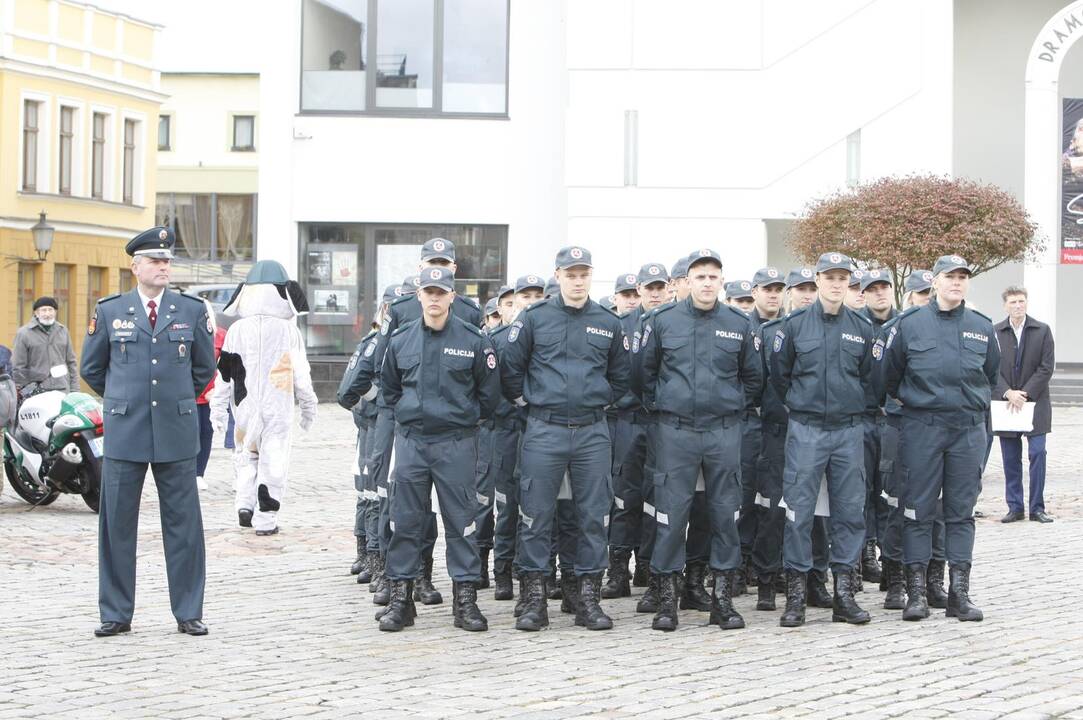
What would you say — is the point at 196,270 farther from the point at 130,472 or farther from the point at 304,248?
the point at 130,472

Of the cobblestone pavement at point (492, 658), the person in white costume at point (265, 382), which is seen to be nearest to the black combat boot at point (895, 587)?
the cobblestone pavement at point (492, 658)

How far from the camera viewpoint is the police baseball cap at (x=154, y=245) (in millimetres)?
9281

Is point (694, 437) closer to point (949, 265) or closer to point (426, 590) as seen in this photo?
point (949, 265)

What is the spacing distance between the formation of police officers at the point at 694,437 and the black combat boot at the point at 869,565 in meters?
0.99

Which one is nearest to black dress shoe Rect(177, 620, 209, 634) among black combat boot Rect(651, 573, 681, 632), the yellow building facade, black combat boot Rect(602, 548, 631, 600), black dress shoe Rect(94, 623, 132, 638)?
black dress shoe Rect(94, 623, 132, 638)

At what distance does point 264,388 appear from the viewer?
1317 cm

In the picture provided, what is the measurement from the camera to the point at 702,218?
28984mm

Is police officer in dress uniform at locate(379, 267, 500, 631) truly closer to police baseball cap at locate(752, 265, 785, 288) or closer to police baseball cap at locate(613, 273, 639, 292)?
police baseball cap at locate(613, 273, 639, 292)

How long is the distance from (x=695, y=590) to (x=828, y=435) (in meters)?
1.32

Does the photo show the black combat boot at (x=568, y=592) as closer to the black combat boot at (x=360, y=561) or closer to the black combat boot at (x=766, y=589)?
the black combat boot at (x=766, y=589)

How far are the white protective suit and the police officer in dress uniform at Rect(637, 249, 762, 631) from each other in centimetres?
442

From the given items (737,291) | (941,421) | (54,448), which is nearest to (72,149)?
(54,448)

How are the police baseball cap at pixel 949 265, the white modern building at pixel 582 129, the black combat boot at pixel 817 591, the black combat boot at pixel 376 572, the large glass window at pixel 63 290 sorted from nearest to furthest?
the police baseball cap at pixel 949 265, the black combat boot at pixel 817 591, the black combat boot at pixel 376 572, the white modern building at pixel 582 129, the large glass window at pixel 63 290

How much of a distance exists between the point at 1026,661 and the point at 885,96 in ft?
71.1
